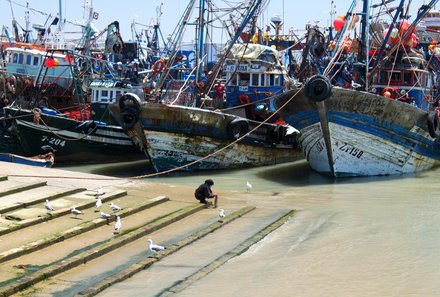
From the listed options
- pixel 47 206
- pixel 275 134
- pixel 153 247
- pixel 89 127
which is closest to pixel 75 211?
pixel 47 206

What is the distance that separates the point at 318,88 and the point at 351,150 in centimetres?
227

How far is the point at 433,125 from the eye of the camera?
825 inches

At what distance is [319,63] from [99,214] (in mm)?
14272

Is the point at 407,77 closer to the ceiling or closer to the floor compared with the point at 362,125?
closer to the ceiling

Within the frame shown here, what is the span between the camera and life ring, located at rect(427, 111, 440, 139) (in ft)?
68.2

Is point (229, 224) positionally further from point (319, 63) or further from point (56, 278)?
point (319, 63)

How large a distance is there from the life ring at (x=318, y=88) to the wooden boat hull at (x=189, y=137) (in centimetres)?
313

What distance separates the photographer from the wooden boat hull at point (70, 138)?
2325cm

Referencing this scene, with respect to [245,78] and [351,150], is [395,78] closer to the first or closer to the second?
[351,150]

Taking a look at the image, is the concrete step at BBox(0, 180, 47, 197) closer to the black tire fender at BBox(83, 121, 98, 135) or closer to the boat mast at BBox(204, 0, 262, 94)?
the black tire fender at BBox(83, 121, 98, 135)

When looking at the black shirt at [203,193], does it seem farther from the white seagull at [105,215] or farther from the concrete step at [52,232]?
the white seagull at [105,215]

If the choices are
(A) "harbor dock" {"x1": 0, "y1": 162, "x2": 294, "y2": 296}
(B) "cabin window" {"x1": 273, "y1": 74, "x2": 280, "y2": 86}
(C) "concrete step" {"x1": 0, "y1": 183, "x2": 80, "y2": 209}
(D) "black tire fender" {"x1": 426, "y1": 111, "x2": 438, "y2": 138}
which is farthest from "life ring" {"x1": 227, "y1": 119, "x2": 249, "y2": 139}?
(C) "concrete step" {"x1": 0, "y1": 183, "x2": 80, "y2": 209}

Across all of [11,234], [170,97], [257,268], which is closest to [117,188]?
Answer: [11,234]

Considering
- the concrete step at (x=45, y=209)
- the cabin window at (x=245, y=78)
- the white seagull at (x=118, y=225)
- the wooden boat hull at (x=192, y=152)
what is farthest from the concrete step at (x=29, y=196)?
the cabin window at (x=245, y=78)
